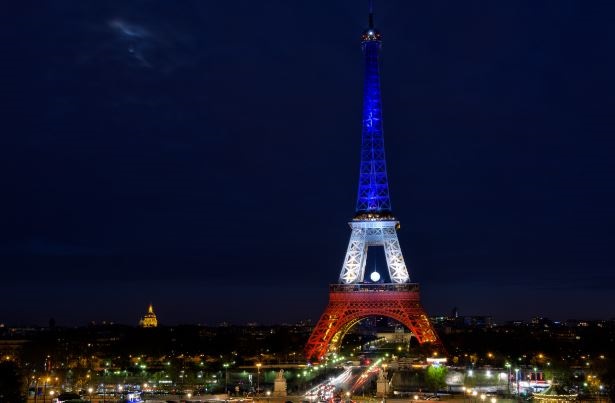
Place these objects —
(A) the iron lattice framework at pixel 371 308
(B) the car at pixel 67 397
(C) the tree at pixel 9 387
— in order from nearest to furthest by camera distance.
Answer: (C) the tree at pixel 9 387, (B) the car at pixel 67 397, (A) the iron lattice framework at pixel 371 308

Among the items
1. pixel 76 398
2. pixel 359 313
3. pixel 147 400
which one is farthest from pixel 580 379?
pixel 76 398

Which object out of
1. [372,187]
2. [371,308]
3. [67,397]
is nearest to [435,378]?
[371,308]

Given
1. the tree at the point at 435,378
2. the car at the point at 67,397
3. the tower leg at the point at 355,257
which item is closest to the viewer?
→ the car at the point at 67,397

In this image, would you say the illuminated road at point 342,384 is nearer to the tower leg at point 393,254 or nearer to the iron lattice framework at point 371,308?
the iron lattice framework at point 371,308

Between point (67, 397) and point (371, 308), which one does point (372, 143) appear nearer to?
point (371, 308)

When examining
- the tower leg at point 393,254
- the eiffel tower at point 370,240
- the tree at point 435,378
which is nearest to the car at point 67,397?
the tree at point 435,378

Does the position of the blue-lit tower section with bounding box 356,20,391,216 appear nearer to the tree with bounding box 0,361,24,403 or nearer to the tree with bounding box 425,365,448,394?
the tree with bounding box 425,365,448,394

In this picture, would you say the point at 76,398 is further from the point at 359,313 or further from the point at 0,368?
the point at 359,313
